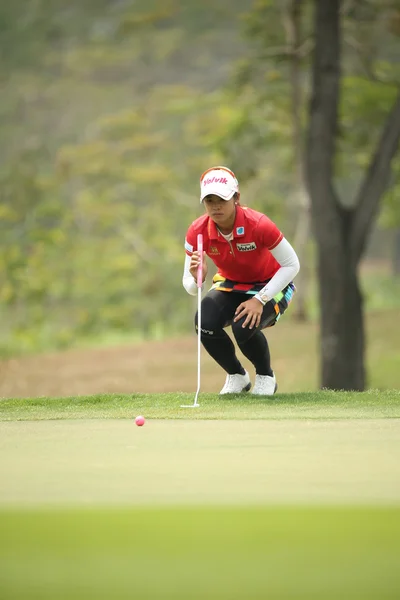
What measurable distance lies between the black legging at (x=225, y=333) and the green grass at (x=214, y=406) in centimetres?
32

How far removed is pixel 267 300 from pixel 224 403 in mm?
673

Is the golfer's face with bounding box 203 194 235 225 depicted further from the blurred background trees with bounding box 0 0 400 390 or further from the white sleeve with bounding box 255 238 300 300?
the blurred background trees with bounding box 0 0 400 390

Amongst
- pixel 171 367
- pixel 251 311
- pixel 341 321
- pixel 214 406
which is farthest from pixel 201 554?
pixel 171 367

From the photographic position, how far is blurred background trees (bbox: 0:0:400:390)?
2441 cm

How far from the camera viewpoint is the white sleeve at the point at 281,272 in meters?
6.71

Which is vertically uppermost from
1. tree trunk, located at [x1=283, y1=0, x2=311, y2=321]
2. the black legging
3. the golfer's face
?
tree trunk, located at [x1=283, y1=0, x2=311, y2=321]

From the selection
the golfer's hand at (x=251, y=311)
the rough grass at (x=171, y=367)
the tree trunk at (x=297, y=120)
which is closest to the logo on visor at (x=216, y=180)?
the golfer's hand at (x=251, y=311)

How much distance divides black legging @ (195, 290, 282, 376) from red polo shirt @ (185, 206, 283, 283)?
0.16m

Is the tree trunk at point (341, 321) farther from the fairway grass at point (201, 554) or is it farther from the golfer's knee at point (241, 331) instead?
the fairway grass at point (201, 554)

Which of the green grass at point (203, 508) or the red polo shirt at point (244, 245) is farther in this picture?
the red polo shirt at point (244, 245)

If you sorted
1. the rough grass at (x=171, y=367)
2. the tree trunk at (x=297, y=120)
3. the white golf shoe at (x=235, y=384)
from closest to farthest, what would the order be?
the white golf shoe at (x=235, y=384)
the rough grass at (x=171, y=367)
the tree trunk at (x=297, y=120)

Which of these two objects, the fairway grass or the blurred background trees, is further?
the blurred background trees

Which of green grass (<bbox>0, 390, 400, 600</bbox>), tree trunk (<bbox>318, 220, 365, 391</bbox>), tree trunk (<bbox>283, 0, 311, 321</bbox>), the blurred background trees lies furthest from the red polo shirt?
tree trunk (<bbox>283, 0, 311, 321</bbox>)

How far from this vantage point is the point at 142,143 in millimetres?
41094
